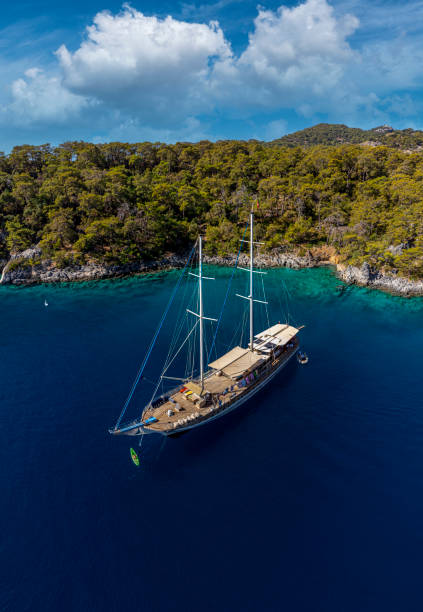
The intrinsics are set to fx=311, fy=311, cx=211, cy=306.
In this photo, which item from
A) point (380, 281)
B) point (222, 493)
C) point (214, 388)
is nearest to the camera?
point (222, 493)

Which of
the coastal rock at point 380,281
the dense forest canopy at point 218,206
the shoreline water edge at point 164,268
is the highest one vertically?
the dense forest canopy at point 218,206

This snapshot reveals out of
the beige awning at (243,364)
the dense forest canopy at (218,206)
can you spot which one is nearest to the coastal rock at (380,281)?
the dense forest canopy at (218,206)

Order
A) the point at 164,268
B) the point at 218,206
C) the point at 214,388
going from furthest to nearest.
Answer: the point at 218,206 → the point at 164,268 → the point at 214,388

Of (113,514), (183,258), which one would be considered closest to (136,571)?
(113,514)

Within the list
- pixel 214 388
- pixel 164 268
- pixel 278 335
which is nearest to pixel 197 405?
pixel 214 388

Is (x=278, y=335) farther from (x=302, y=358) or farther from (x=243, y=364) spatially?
(x=243, y=364)

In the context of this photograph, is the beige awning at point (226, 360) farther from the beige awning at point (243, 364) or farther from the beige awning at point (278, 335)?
the beige awning at point (278, 335)

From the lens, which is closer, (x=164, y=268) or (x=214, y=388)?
(x=214, y=388)
